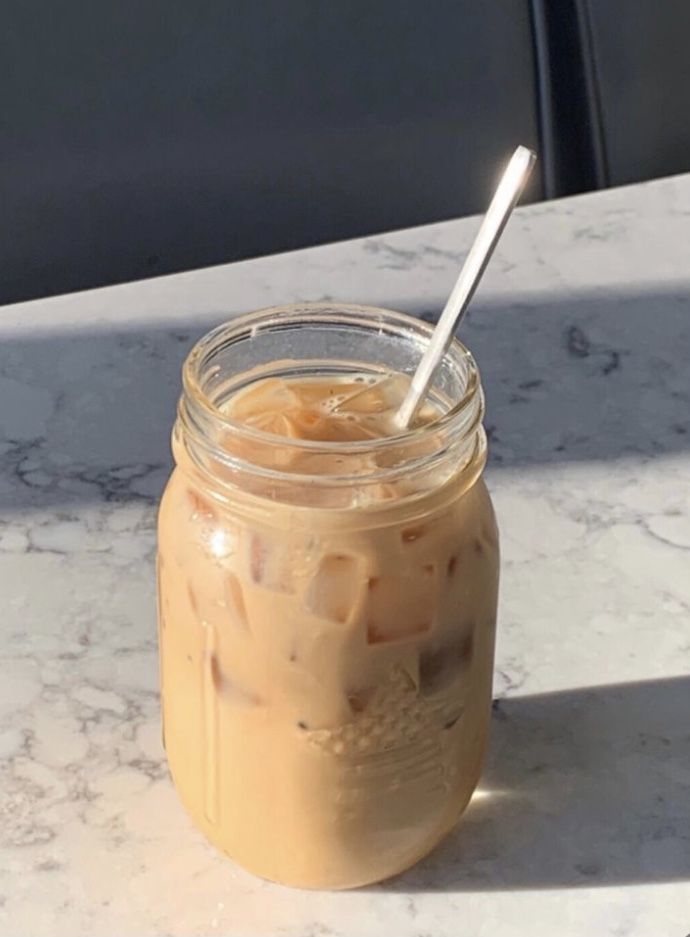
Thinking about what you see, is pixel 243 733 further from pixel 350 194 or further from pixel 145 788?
pixel 350 194

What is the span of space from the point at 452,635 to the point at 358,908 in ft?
0.39

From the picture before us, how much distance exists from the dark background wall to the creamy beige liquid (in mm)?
856

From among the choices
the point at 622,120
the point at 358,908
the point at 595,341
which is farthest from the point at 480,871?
the point at 622,120

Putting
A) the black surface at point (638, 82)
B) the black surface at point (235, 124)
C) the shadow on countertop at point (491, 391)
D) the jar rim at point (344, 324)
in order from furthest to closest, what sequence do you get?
the black surface at point (638, 82)
the black surface at point (235, 124)
the shadow on countertop at point (491, 391)
the jar rim at point (344, 324)

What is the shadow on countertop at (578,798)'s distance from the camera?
0.56 metres

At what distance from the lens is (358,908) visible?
0.54 meters

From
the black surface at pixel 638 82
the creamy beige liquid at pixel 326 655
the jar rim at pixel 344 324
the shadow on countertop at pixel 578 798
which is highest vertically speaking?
the jar rim at pixel 344 324

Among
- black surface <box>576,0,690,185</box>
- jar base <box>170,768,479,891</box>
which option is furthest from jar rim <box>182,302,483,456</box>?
black surface <box>576,0,690,185</box>

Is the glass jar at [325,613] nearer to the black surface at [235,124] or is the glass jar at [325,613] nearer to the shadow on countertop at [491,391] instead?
the shadow on countertop at [491,391]

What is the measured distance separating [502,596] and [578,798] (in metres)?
0.13

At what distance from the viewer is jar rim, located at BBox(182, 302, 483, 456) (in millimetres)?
468

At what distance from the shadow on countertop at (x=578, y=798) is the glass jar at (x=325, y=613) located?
27 millimetres

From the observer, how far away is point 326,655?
485 millimetres

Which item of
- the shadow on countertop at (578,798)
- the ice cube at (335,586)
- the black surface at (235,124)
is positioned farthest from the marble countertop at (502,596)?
the black surface at (235,124)
